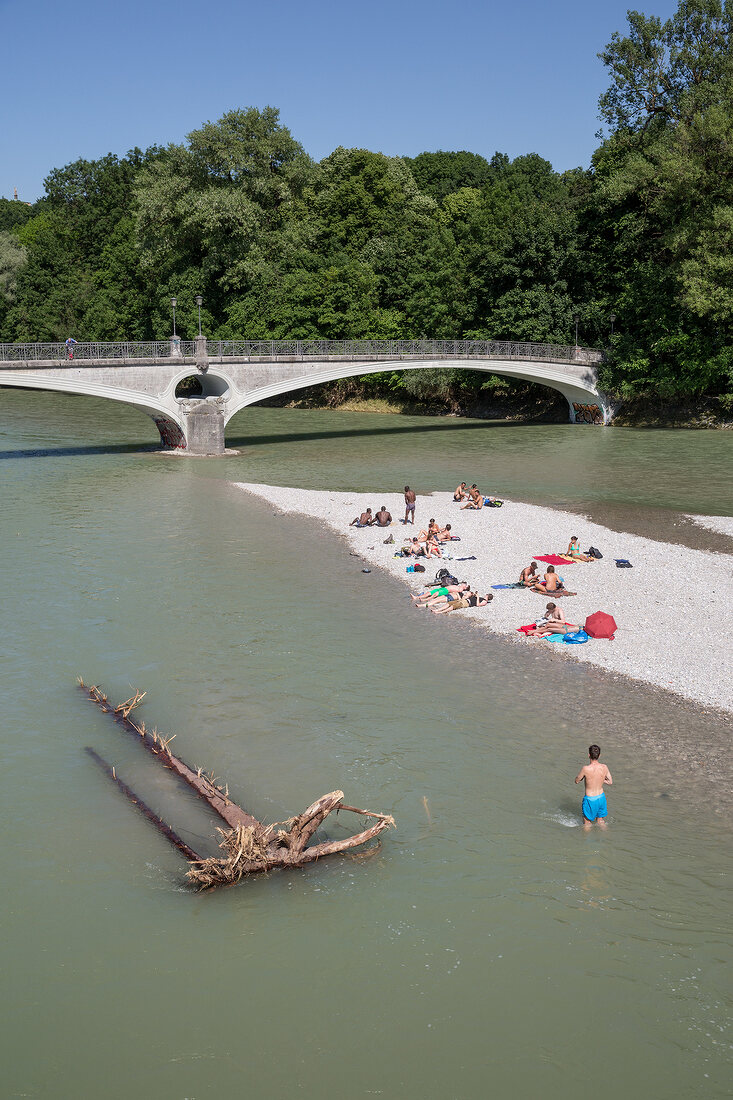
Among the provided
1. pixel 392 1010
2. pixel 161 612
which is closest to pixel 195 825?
pixel 392 1010

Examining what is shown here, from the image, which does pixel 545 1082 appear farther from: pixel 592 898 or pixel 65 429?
pixel 65 429

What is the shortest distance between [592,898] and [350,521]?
19929 millimetres

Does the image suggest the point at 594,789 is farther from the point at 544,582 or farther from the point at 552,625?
the point at 544,582

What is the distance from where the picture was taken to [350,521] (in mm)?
29281

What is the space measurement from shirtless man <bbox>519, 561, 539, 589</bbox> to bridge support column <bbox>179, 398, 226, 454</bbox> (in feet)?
83.7

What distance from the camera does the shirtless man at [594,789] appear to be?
11.3m

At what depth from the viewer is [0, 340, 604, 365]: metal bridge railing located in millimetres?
40938

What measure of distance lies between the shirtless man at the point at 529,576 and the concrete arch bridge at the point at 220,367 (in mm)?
24558

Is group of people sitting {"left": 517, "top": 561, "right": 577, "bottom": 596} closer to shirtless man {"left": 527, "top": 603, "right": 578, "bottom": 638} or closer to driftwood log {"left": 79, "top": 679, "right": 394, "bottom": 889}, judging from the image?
shirtless man {"left": 527, "top": 603, "right": 578, "bottom": 638}

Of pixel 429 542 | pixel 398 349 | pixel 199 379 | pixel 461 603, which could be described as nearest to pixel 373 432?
pixel 398 349

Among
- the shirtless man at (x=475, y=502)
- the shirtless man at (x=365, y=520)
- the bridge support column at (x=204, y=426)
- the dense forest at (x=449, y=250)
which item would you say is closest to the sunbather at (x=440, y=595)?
the shirtless man at (x=365, y=520)


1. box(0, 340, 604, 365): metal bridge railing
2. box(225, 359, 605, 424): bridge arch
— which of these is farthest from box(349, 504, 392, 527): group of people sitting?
box(225, 359, 605, 424): bridge arch

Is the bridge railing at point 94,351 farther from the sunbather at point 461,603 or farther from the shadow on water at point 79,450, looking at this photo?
the sunbather at point 461,603

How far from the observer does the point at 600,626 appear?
17875 mm
